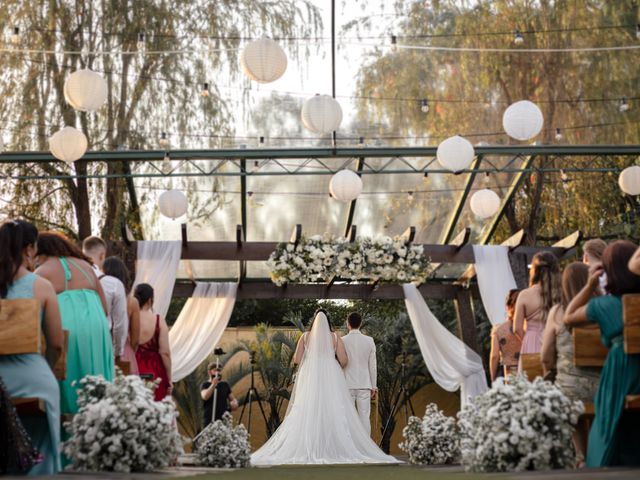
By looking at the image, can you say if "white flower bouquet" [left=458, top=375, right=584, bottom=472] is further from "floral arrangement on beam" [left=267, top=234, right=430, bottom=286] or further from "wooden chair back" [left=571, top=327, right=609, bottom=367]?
"floral arrangement on beam" [left=267, top=234, right=430, bottom=286]

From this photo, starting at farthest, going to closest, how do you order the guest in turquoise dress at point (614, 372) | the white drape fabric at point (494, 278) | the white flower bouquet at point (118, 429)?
the white drape fabric at point (494, 278), the white flower bouquet at point (118, 429), the guest in turquoise dress at point (614, 372)

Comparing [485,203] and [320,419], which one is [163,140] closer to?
[485,203]

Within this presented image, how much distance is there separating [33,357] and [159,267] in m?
9.06

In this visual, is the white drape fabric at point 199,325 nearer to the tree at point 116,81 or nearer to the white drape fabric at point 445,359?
the tree at point 116,81

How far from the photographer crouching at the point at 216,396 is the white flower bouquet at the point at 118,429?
15.4 ft

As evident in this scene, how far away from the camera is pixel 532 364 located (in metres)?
6.45

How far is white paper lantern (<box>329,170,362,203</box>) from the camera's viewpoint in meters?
12.7

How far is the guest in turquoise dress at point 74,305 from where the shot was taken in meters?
5.57

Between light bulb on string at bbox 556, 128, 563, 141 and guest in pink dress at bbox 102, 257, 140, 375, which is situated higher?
light bulb on string at bbox 556, 128, 563, 141

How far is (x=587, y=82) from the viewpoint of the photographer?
1656 cm

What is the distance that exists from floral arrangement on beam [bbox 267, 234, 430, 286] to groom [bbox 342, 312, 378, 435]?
1448 mm

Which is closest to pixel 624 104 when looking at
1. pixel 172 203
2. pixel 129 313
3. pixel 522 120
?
pixel 522 120

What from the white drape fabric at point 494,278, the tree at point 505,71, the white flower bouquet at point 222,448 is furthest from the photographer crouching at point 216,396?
the tree at point 505,71

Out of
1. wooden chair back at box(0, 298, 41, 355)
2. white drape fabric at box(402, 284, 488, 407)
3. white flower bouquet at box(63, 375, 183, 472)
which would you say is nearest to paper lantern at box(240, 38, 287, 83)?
white flower bouquet at box(63, 375, 183, 472)
